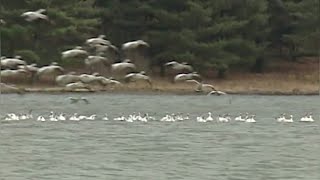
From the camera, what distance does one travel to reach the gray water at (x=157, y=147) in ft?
76.0

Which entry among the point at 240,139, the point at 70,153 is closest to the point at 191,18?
the point at 240,139

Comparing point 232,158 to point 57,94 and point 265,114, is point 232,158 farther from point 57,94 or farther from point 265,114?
point 57,94

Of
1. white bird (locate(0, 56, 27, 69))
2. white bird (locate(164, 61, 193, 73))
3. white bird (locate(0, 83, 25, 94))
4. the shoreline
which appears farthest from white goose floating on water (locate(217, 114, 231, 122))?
white bird (locate(0, 83, 25, 94))

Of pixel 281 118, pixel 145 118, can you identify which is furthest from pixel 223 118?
pixel 145 118

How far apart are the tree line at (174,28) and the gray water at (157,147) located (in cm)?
1178

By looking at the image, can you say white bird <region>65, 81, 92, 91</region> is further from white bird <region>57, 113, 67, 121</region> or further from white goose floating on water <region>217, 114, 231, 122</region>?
white goose floating on water <region>217, 114, 231, 122</region>

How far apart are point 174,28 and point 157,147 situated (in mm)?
29903

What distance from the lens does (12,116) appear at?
1463 inches

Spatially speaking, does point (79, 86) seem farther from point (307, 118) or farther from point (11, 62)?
point (11, 62)

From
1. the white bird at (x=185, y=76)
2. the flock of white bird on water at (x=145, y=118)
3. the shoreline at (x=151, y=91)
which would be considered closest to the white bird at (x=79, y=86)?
the shoreline at (x=151, y=91)

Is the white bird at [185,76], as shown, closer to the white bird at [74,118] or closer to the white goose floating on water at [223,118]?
the white goose floating on water at [223,118]

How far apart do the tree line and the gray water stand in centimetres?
1178

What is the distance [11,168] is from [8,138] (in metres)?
6.69

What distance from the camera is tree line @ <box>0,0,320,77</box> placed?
5538cm
